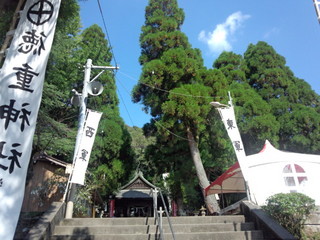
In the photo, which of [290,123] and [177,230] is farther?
[290,123]

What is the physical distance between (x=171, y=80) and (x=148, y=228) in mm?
9680

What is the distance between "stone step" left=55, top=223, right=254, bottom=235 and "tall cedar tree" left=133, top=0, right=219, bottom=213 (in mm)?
6565

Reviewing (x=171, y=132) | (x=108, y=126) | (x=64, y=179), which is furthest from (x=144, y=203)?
(x=64, y=179)

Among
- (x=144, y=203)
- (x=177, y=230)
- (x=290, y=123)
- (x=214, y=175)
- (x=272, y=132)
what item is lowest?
(x=177, y=230)

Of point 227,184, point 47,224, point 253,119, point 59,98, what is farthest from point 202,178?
point 47,224

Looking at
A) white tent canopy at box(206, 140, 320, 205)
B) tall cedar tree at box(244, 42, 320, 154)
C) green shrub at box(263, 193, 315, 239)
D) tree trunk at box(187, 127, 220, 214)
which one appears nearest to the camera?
green shrub at box(263, 193, 315, 239)

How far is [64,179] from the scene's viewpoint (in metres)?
9.23

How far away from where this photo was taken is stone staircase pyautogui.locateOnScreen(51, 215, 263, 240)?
469 cm

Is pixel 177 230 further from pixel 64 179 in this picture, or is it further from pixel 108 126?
pixel 108 126

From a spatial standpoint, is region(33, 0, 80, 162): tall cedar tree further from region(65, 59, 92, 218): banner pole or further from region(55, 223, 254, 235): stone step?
region(55, 223, 254, 235): stone step

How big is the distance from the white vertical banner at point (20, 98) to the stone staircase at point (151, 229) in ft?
8.67

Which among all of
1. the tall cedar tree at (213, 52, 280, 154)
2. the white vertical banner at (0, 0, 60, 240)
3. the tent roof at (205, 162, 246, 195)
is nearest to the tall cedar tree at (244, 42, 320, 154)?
the tall cedar tree at (213, 52, 280, 154)

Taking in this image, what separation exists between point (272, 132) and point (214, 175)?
5.28 metres

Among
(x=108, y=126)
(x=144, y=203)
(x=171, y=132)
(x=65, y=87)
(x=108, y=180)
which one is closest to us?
(x=171, y=132)
